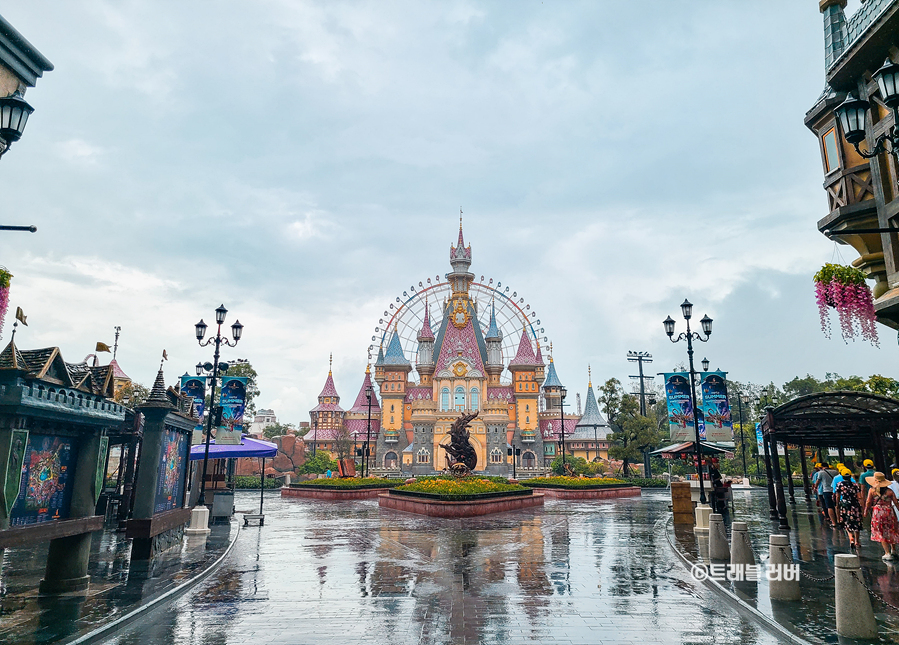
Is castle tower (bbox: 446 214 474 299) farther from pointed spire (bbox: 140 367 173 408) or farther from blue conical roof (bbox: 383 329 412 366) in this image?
pointed spire (bbox: 140 367 173 408)

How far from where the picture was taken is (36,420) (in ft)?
28.1

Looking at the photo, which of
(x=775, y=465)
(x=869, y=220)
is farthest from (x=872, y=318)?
(x=775, y=465)

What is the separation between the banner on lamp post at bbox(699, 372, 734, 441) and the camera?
63.4ft

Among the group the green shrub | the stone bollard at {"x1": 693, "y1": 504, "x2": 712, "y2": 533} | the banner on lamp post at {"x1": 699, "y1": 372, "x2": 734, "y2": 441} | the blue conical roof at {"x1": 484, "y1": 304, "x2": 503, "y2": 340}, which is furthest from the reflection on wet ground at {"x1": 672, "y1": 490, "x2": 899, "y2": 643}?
the blue conical roof at {"x1": 484, "y1": 304, "x2": 503, "y2": 340}

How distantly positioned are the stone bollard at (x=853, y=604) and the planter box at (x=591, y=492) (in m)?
27.3

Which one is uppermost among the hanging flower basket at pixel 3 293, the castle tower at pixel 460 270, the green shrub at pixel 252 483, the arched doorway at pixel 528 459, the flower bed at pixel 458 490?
the castle tower at pixel 460 270

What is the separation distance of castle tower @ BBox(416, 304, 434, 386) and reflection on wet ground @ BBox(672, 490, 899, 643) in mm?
68145

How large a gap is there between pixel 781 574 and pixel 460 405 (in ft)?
221

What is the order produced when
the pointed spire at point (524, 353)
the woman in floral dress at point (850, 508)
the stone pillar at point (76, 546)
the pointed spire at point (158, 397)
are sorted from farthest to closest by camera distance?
the pointed spire at point (524, 353)
the woman in floral dress at point (850, 508)
the pointed spire at point (158, 397)
the stone pillar at point (76, 546)

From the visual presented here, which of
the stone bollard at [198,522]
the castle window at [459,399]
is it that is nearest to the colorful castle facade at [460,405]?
the castle window at [459,399]

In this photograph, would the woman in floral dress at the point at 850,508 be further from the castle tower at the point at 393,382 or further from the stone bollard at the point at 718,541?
the castle tower at the point at 393,382

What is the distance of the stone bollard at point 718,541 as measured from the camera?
11648 mm

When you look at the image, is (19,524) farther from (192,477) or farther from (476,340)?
(476,340)

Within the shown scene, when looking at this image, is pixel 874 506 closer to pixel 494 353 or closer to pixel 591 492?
pixel 591 492
